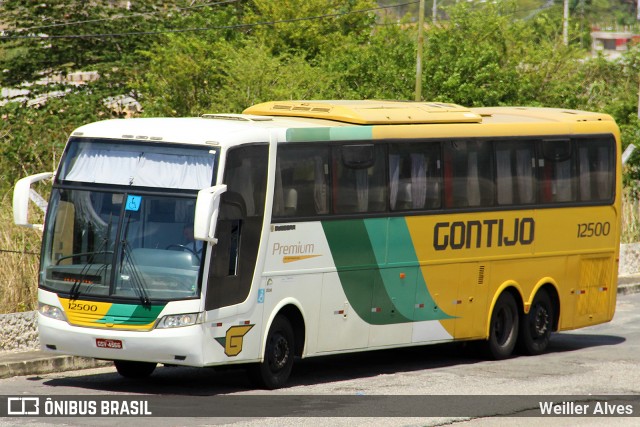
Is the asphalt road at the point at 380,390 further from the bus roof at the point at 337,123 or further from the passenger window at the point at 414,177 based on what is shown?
the bus roof at the point at 337,123

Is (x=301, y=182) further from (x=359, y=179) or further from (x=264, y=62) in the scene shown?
(x=264, y=62)

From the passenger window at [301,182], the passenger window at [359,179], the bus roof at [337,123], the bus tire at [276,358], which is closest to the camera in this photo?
the bus roof at [337,123]

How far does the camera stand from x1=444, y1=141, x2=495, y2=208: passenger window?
17.0 m

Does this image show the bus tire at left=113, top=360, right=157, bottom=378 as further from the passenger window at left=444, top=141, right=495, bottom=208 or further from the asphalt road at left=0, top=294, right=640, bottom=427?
the passenger window at left=444, top=141, right=495, bottom=208

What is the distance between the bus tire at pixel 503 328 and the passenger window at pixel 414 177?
82.2 inches

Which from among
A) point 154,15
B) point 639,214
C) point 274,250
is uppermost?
point 154,15

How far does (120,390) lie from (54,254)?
62.5 inches

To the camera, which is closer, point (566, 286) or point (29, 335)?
point (29, 335)

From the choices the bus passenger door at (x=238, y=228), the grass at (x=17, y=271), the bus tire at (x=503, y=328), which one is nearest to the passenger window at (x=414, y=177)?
the bus tire at (x=503, y=328)

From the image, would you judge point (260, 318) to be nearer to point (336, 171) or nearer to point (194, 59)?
point (336, 171)

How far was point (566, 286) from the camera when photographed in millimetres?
18938

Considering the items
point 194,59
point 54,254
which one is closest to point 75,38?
point 194,59

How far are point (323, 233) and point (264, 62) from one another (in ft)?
48.1

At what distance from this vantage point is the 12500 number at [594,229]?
62.3 feet
